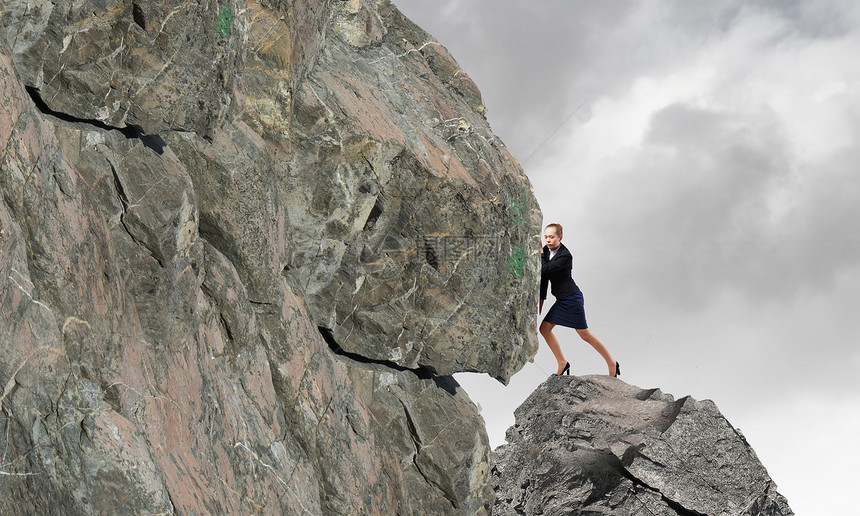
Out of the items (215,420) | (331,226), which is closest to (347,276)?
(331,226)

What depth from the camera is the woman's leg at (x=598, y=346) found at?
16.7 meters

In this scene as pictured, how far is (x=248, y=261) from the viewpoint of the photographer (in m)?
9.84

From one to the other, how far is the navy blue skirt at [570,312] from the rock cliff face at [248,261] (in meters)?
2.51

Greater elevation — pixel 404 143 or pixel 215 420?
pixel 404 143

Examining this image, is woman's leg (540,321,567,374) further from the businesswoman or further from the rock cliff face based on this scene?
the rock cliff face

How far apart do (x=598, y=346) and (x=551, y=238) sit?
117 inches

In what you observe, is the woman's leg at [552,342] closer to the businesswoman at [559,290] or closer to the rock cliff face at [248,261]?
the businesswoman at [559,290]

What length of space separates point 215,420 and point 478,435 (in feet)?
18.4

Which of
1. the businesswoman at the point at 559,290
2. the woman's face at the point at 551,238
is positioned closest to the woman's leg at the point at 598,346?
the businesswoman at the point at 559,290

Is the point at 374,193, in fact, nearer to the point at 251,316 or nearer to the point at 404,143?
the point at 404,143

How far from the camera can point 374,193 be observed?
11750 mm

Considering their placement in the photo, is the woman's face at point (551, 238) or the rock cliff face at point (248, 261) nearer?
the rock cliff face at point (248, 261)

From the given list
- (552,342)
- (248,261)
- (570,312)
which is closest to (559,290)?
(570,312)

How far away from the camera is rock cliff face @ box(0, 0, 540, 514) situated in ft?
22.6
